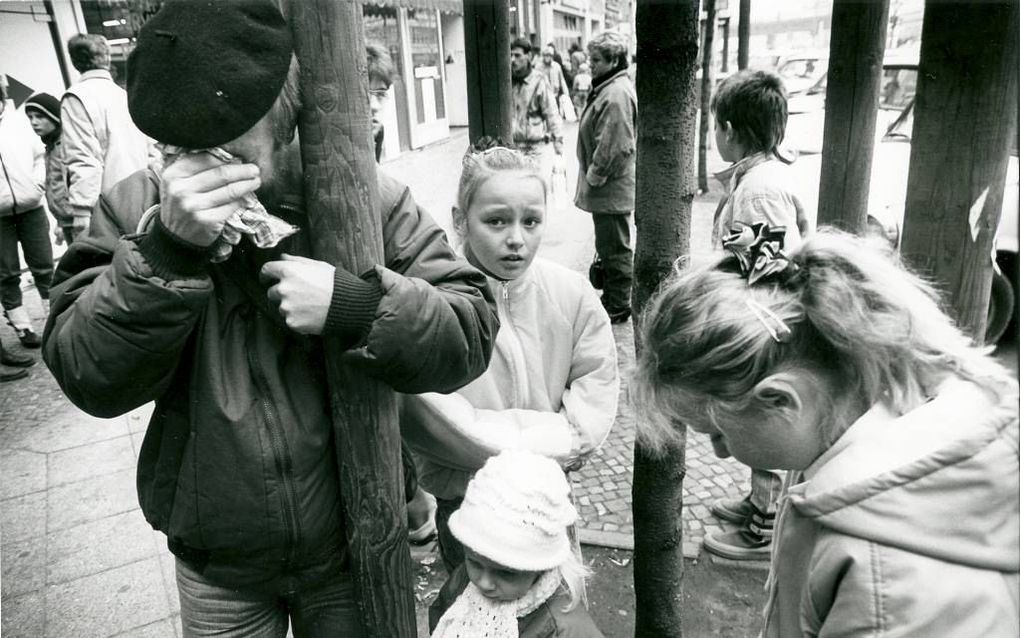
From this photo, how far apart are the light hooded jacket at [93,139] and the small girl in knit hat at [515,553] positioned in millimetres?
4564

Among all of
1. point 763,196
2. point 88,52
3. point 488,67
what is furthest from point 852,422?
point 88,52

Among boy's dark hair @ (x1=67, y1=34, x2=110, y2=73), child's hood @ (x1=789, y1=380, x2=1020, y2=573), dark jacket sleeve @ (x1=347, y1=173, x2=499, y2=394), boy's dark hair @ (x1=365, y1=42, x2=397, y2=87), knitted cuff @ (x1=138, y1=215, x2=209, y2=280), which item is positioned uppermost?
boy's dark hair @ (x1=67, y1=34, x2=110, y2=73)

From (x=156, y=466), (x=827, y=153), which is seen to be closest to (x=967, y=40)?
(x=827, y=153)

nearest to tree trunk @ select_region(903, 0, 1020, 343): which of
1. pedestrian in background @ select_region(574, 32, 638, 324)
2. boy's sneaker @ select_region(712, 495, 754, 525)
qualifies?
boy's sneaker @ select_region(712, 495, 754, 525)

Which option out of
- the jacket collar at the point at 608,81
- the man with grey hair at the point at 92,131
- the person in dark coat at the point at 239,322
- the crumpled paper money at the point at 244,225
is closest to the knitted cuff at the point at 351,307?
the person in dark coat at the point at 239,322

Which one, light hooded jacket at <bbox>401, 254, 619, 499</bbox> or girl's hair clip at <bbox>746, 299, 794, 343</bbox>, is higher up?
girl's hair clip at <bbox>746, 299, 794, 343</bbox>

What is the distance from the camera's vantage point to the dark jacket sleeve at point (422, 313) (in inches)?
54.5

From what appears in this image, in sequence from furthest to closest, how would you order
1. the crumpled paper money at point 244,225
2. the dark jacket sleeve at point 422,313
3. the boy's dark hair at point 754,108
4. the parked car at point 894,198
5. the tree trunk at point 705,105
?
the tree trunk at point 705,105
the parked car at point 894,198
the boy's dark hair at point 754,108
the dark jacket sleeve at point 422,313
the crumpled paper money at point 244,225

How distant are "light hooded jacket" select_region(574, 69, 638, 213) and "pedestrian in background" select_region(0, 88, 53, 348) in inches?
170

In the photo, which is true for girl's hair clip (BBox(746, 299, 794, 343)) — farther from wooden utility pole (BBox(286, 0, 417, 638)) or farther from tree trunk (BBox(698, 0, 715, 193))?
tree trunk (BBox(698, 0, 715, 193))

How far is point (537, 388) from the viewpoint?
2.15 m

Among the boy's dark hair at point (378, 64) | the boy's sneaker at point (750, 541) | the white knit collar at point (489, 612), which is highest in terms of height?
the boy's dark hair at point (378, 64)

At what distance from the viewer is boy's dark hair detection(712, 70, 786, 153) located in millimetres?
3340

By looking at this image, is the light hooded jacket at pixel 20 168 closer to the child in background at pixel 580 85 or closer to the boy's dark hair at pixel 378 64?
the boy's dark hair at pixel 378 64
